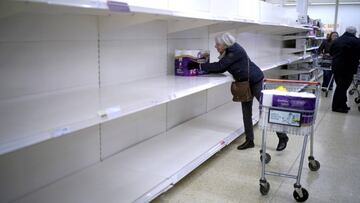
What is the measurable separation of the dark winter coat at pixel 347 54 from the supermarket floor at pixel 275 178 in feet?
6.89

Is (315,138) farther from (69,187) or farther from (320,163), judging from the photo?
(69,187)

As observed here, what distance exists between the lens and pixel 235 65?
3.76m

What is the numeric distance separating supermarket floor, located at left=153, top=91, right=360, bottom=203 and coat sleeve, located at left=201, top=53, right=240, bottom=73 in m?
0.99

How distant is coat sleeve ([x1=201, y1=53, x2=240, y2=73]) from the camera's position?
3.62 metres

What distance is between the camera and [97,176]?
270 centimetres

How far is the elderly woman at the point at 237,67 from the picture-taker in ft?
12.0

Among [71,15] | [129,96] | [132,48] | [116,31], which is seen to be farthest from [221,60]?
[71,15]

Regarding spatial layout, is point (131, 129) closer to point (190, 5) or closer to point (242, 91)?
point (242, 91)

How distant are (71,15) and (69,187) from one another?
1.25 m

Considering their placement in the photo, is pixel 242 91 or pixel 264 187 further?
pixel 242 91

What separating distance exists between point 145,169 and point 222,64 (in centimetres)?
144

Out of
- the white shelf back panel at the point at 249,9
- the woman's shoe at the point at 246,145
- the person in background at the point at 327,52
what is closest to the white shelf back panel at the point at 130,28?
the woman's shoe at the point at 246,145

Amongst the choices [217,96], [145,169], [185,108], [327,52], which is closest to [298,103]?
[145,169]

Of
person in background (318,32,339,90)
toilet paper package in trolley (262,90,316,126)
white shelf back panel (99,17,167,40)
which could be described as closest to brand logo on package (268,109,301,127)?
toilet paper package in trolley (262,90,316,126)
